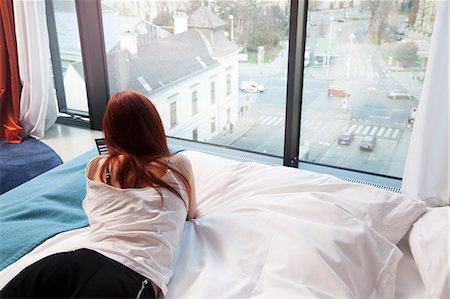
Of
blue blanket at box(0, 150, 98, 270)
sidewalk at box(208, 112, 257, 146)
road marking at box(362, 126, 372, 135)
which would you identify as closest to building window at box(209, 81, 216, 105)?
sidewalk at box(208, 112, 257, 146)

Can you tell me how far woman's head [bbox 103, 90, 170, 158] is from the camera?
1.27 m

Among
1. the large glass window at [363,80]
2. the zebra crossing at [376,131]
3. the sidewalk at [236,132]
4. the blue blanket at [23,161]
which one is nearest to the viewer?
the large glass window at [363,80]

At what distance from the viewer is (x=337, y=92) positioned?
250 centimetres

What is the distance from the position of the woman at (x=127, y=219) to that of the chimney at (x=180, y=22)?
5.37 feet

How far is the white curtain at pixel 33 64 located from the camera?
9.61 feet

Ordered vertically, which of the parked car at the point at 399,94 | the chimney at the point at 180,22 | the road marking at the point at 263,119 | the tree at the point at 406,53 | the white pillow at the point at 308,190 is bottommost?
the road marking at the point at 263,119

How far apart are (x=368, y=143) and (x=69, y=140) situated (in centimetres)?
219

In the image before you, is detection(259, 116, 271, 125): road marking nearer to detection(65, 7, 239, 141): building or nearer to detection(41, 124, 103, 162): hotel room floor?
detection(65, 7, 239, 141): building

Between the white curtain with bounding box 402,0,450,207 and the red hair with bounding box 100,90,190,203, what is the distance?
1330 mm

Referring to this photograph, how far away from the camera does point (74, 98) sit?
11.4ft

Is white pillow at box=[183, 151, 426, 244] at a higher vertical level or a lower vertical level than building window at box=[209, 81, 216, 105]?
lower

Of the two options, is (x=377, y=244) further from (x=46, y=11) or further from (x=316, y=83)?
(x=46, y=11)

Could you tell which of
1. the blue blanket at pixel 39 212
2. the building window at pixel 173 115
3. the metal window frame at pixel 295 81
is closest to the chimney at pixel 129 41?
the building window at pixel 173 115

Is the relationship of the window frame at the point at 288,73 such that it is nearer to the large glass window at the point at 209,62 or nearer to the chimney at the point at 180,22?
the large glass window at the point at 209,62
